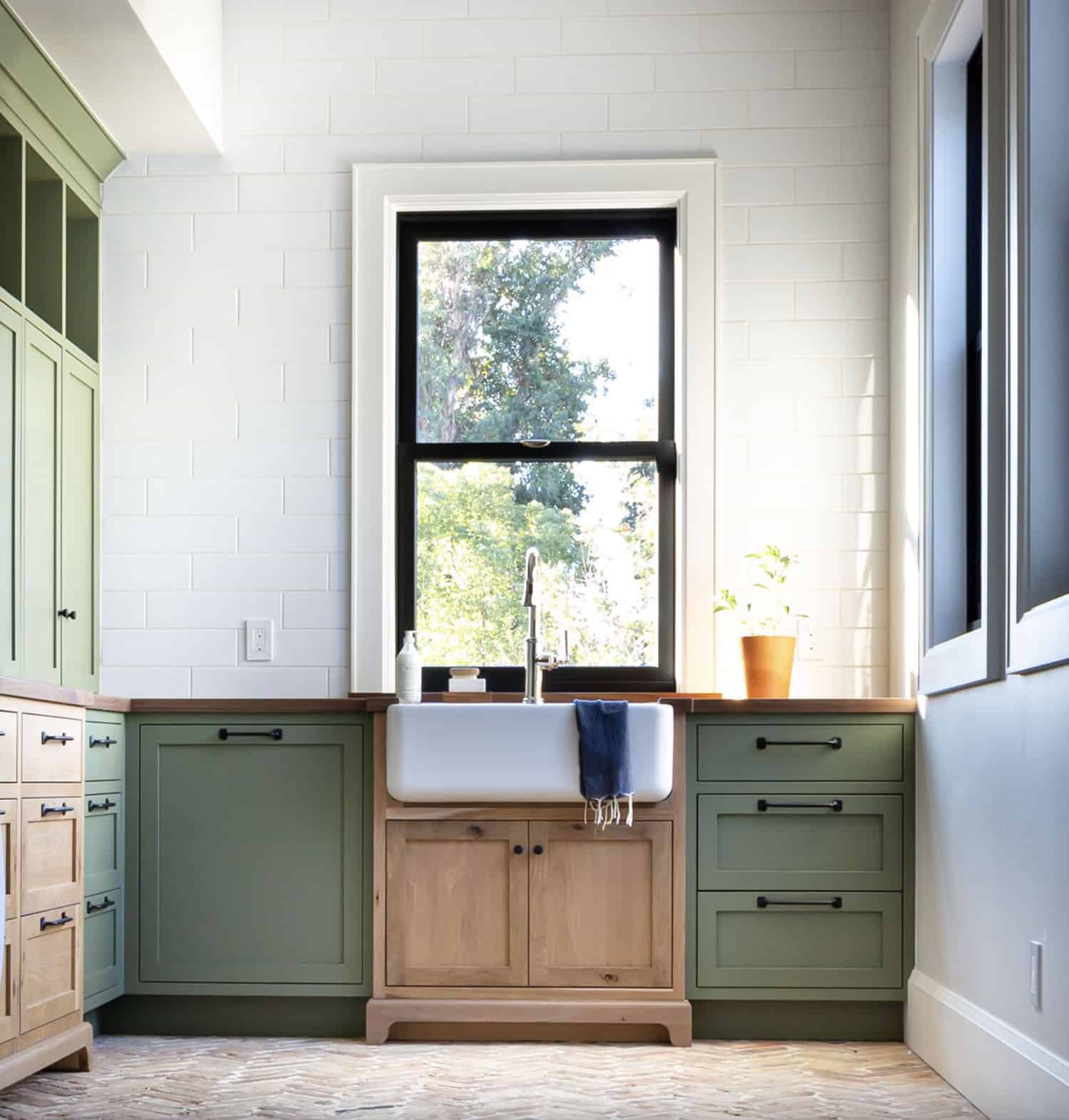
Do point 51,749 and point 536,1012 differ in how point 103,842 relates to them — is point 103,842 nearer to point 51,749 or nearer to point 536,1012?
point 51,749

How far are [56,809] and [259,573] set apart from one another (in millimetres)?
1083

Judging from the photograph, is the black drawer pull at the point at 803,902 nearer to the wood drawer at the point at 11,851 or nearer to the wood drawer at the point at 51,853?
the wood drawer at the point at 51,853

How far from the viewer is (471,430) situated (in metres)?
4.22

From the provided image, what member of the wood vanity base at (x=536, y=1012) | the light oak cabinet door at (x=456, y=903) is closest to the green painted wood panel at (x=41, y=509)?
the light oak cabinet door at (x=456, y=903)

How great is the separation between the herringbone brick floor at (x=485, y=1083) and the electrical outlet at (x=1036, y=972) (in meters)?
0.40

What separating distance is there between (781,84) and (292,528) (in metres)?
1.87

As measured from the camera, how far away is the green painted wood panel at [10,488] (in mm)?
3371

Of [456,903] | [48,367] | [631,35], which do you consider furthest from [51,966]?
[631,35]

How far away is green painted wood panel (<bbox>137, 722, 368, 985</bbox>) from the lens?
364 cm

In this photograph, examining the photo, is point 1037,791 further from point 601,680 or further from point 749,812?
point 601,680

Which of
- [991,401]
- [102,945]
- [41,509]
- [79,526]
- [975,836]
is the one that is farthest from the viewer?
[79,526]

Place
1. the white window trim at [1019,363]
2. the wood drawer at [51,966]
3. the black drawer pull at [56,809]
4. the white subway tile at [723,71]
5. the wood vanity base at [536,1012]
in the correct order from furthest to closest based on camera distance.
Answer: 1. the white subway tile at [723,71]
2. the wood vanity base at [536,1012]
3. the black drawer pull at [56,809]
4. the wood drawer at [51,966]
5. the white window trim at [1019,363]

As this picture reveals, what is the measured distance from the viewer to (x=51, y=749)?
3.12 m

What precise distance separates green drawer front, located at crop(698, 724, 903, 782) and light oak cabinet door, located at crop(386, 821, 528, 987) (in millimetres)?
514
